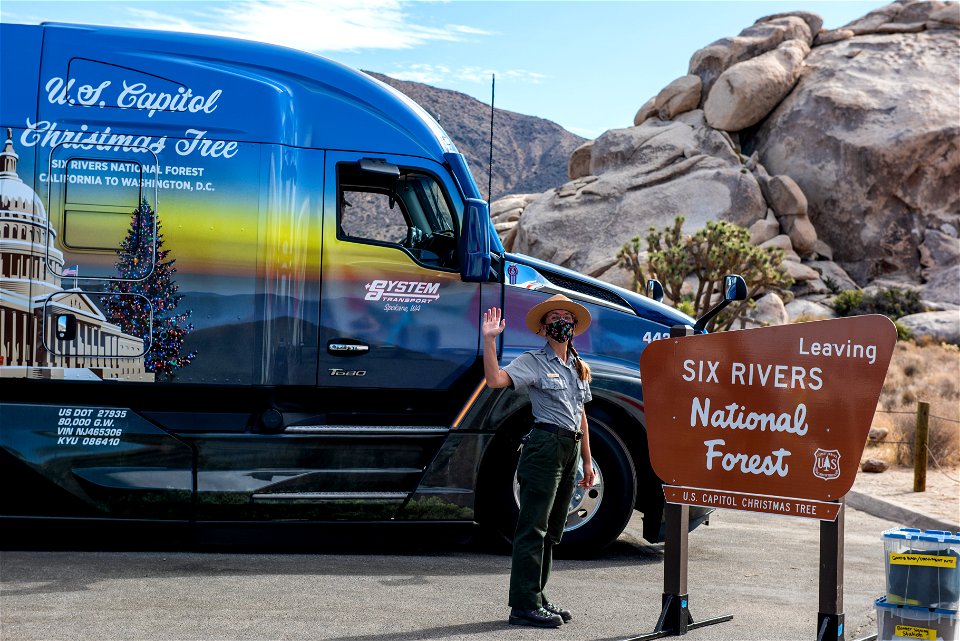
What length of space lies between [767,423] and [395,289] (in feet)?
9.49

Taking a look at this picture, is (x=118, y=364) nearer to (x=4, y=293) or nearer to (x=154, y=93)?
(x=4, y=293)

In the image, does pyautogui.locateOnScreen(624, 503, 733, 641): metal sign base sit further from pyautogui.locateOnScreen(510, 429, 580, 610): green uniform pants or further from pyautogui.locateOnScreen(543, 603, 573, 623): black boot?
pyautogui.locateOnScreen(510, 429, 580, 610): green uniform pants

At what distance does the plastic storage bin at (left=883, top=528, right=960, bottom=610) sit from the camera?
4777 millimetres

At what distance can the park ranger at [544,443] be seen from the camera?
569 cm

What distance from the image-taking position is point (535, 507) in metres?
5.71

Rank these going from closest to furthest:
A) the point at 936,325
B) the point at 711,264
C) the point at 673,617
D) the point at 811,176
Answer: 1. the point at 673,617
2. the point at 711,264
3. the point at 936,325
4. the point at 811,176

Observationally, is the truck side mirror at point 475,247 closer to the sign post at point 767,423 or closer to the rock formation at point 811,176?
the sign post at point 767,423

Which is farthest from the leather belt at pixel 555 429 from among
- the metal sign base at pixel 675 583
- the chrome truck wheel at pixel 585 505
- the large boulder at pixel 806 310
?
the large boulder at pixel 806 310

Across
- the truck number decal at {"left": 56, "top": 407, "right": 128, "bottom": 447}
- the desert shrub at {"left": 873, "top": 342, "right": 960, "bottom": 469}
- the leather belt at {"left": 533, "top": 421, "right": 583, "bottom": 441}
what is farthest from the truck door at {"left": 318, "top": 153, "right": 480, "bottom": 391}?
the desert shrub at {"left": 873, "top": 342, "right": 960, "bottom": 469}

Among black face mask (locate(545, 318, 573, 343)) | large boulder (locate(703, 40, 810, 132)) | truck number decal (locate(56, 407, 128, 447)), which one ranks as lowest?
truck number decal (locate(56, 407, 128, 447))

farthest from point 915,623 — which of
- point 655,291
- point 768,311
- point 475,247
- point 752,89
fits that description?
point 752,89

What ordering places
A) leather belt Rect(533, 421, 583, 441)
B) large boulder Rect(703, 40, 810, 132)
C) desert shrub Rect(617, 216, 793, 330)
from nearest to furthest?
leather belt Rect(533, 421, 583, 441) < desert shrub Rect(617, 216, 793, 330) < large boulder Rect(703, 40, 810, 132)

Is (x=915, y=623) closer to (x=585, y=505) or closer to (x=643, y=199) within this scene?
(x=585, y=505)

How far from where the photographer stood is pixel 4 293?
710 cm
